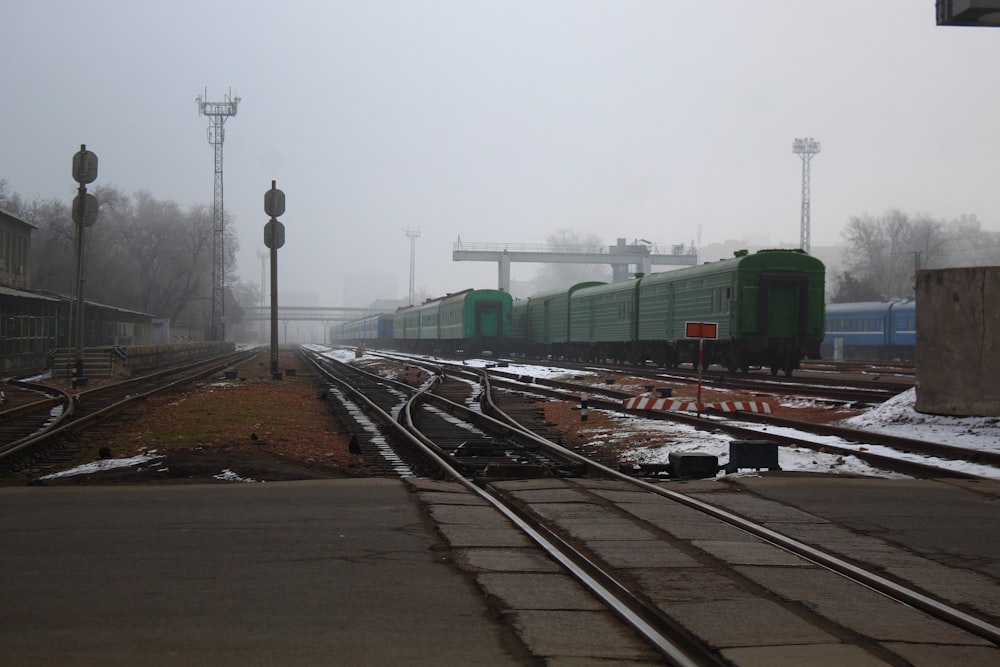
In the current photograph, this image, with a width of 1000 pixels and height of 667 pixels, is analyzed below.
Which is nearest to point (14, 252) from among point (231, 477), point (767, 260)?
point (767, 260)

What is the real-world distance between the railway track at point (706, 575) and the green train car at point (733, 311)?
1743 cm

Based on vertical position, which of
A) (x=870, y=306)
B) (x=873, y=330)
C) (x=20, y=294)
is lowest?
(x=873, y=330)

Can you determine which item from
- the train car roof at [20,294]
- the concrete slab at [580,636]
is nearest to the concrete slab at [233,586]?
the concrete slab at [580,636]

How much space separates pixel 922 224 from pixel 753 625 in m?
106

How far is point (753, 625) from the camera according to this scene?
184 inches

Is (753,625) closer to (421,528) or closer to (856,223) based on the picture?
(421,528)

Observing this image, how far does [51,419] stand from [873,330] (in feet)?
145

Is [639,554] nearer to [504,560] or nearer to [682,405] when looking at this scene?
[504,560]

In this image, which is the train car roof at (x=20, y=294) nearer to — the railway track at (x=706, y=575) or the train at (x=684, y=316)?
the train at (x=684, y=316)

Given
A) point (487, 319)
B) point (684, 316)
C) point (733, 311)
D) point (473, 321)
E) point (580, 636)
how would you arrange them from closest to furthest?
point (580, 636), point (733, 311), point (684, 316), point (473, 321), point (487, 319)

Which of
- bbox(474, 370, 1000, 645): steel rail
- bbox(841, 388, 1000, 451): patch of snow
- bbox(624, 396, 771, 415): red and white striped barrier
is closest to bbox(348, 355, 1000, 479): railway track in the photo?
bbox(624, 396, 771, 415): red and white striped barrier

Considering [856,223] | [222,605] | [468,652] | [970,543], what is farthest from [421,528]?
[856,223]

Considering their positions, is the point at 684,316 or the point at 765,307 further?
the point at 684,316

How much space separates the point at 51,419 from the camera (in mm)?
16953
